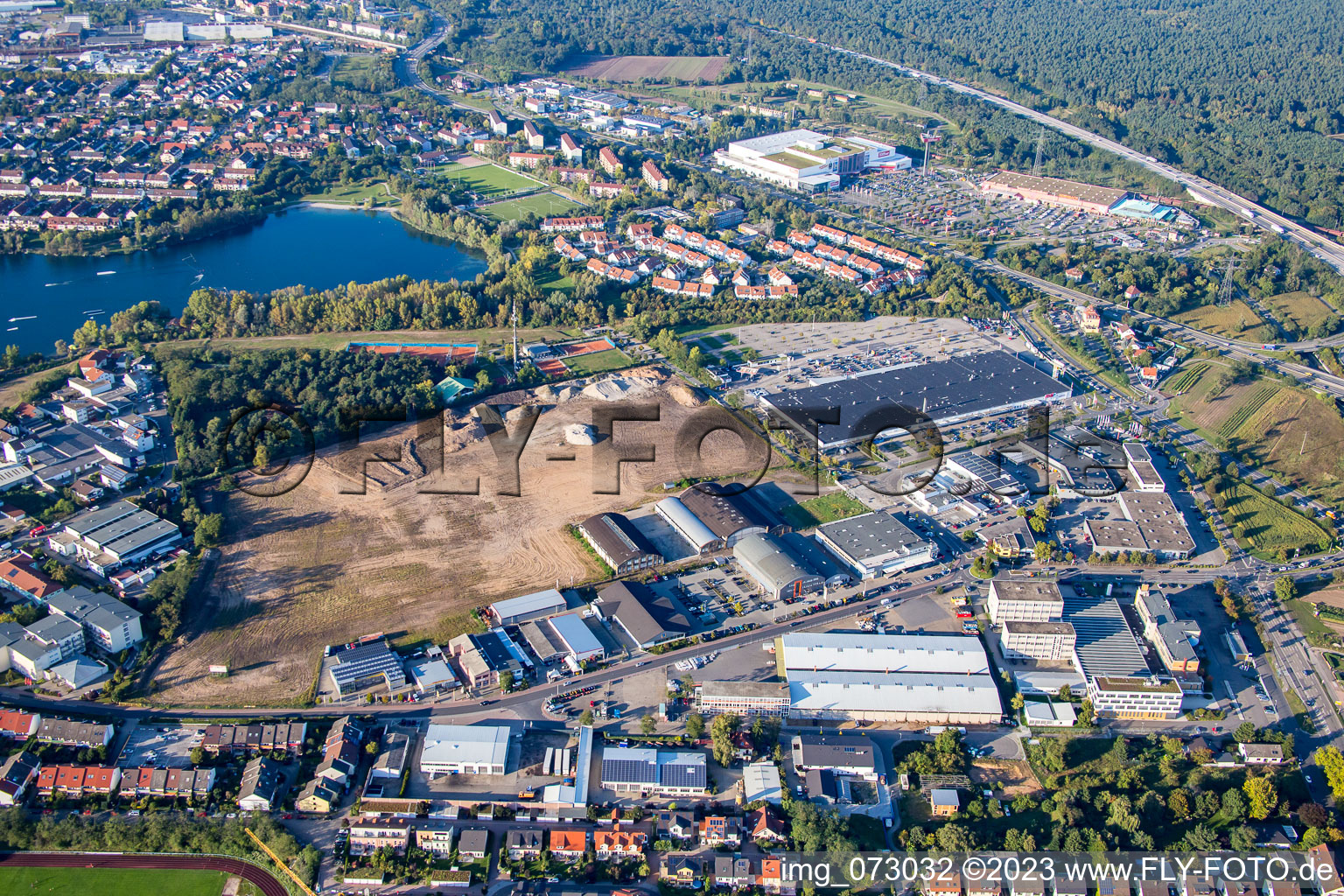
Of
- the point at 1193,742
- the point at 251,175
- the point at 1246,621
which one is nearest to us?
the point at 1193,742

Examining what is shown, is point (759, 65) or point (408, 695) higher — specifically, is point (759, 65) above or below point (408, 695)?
above

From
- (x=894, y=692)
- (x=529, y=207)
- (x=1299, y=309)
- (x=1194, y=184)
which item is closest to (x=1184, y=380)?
(x=1299, y=309)

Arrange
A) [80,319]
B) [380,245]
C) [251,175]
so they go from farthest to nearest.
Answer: [251,175] → [380,245] → [80,319]

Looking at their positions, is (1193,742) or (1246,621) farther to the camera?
(1246,621)

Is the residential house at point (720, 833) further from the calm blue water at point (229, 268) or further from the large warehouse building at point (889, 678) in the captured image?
the calm blue water at point (229, 268)

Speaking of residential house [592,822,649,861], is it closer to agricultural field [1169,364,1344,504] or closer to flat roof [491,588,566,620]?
flat roof [491,588,566,620]

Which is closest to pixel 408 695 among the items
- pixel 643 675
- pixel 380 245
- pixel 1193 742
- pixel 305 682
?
pixel 305 682

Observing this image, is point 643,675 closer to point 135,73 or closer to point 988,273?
point 988,273

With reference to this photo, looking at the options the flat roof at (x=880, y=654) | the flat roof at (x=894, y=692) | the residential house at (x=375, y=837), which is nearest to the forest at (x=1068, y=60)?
the flat roof at (x=880, y=654)
